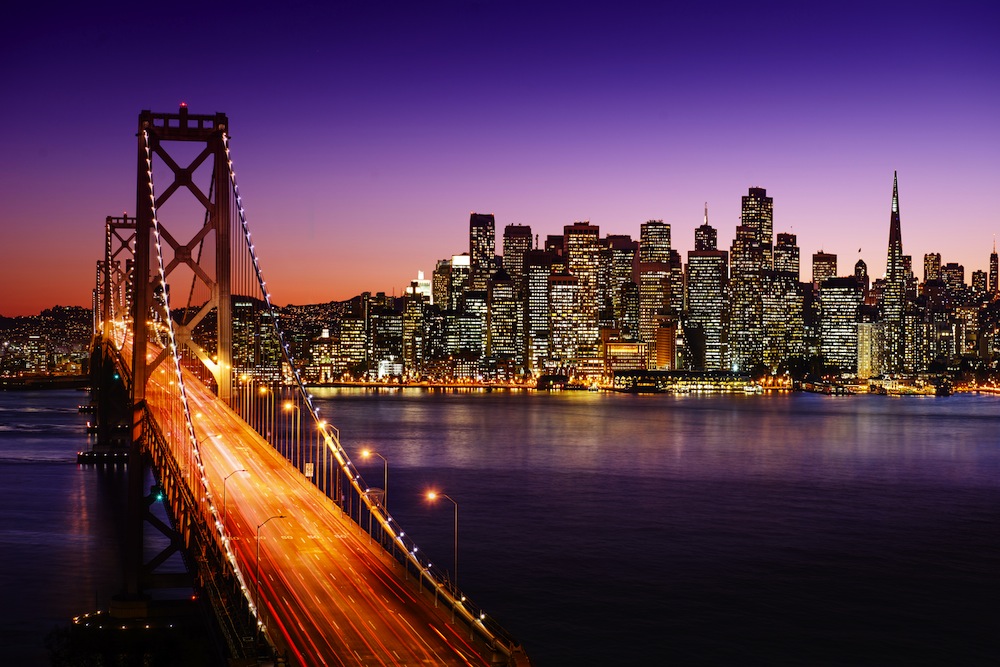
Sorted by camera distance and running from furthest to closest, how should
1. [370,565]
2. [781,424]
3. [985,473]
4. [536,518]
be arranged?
[781,424] → [985,473] → [536,518] → [370,565]

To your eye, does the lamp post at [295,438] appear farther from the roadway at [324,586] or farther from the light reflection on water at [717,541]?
the roadway at [324,586]

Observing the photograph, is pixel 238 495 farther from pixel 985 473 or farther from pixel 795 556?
pixel 985 473

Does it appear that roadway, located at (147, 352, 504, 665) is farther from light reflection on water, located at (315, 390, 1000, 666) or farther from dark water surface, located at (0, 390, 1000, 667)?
light reflection on water, located at (315, 390, 1000, 666)

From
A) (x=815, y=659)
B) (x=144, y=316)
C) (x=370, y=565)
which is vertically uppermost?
(x=144, y=316)

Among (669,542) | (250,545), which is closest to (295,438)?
(669,542)

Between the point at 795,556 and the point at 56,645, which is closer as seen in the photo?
the point at 56,645

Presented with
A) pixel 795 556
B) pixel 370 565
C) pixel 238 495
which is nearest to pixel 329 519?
pixel 238 495

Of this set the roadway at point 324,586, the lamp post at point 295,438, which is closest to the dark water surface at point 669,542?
the lamp post at point 295,438

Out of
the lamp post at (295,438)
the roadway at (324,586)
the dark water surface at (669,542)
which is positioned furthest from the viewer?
the lamp post at (295,438)
